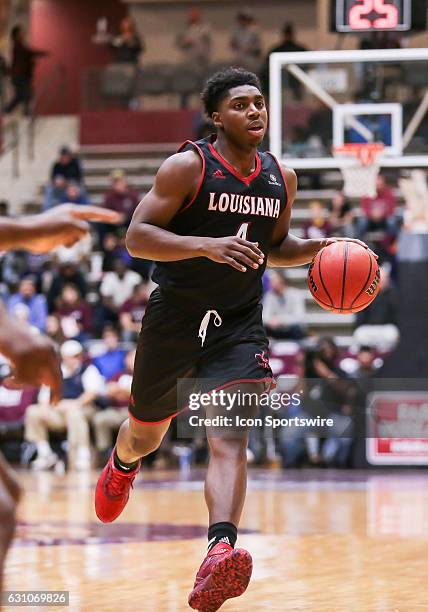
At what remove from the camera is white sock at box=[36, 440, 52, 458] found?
15.0 metres

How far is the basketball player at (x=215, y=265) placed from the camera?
17.6ft

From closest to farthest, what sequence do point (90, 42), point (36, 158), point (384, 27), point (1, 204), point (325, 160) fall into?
point (384, 27), point (325, 160), point (1, 204), point (36, 158), point (90, 42)

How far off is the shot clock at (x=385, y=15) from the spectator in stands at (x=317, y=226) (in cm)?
653

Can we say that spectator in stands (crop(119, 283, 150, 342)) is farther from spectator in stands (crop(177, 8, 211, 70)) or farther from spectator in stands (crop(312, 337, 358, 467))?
spectator in stands (crop(177, 8, 211, 70))

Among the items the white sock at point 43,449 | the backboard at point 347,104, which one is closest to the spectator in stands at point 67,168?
the white sock at point 43,449

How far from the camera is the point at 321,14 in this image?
73.0 feet

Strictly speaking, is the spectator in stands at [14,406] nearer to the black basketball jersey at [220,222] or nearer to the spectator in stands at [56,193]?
the spectator in stands at [56,193]

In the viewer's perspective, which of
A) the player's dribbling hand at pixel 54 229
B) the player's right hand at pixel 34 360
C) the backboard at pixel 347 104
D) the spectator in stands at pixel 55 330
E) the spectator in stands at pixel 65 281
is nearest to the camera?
the player's right hand at pixel 34 360

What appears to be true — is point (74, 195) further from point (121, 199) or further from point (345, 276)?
point (345, 276)

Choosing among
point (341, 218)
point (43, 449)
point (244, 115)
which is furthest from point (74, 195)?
point (244, 115)

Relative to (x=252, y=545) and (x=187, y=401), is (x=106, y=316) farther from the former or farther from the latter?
(x=187, y=401)

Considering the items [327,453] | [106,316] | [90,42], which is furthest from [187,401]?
[90,42]

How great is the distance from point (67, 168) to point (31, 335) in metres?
17.9

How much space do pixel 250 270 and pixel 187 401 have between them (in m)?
0.71
